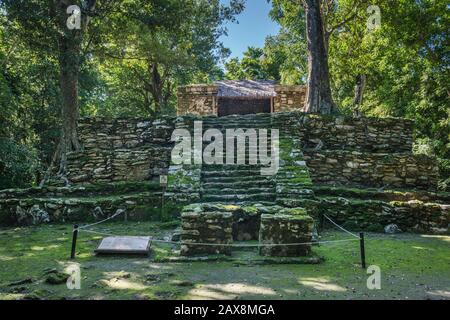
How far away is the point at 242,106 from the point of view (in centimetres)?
1998

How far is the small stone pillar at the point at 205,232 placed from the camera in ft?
21.3

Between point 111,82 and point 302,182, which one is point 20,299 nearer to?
point 302,182

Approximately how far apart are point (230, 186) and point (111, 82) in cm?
2254

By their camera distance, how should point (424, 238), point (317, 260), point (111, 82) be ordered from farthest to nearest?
1. point (111, 82)
2. point (424, 238)
3. point (317, 260)

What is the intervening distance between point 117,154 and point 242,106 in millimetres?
10142

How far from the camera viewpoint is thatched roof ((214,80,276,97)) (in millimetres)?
19125

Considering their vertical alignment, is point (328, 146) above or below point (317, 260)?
above

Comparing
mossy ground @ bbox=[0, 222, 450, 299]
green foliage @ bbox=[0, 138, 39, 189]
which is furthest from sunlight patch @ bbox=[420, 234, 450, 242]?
green foliage @ bbox=[0, 138, 39, 189]

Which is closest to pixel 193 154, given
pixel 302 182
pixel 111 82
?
pixel 302 182

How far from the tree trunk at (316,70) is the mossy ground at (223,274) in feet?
22.9

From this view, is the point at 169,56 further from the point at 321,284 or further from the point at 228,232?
the point at 321,284

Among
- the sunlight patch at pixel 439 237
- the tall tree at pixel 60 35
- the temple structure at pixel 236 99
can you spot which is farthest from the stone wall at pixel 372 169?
the tall tree at pixel 60 35

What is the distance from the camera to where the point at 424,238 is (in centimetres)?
816
